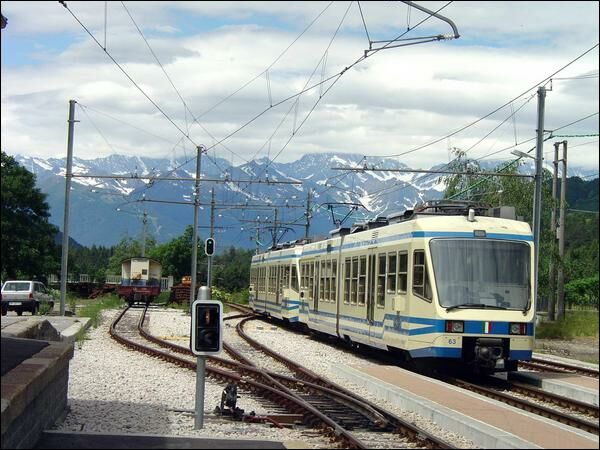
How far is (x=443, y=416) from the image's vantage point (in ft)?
40.5

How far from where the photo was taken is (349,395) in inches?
587

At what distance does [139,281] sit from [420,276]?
45145 mm

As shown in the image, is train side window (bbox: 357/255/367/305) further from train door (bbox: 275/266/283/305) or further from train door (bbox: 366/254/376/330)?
train door (bbox: 275/266/283/305)

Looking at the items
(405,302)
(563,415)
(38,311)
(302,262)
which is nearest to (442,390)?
(563,415)

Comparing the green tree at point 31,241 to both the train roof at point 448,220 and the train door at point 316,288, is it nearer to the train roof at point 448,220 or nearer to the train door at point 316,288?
the train door at point 316,288

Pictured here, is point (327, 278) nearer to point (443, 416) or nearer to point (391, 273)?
point (391, 273)

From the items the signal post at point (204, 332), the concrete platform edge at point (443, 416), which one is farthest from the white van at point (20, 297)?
the signal post at point (204, 332)

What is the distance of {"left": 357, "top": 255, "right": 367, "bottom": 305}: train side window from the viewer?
22297mm

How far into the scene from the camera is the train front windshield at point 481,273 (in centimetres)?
1741

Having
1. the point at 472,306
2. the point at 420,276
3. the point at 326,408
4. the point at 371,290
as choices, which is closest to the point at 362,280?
the point at 371,290

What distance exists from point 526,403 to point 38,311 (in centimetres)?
3127

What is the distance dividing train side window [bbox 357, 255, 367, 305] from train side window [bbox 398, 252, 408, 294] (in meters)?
2.97

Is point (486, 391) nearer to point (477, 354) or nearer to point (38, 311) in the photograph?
point (477, 354)

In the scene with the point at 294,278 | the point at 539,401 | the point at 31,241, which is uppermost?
the point at 31,241
